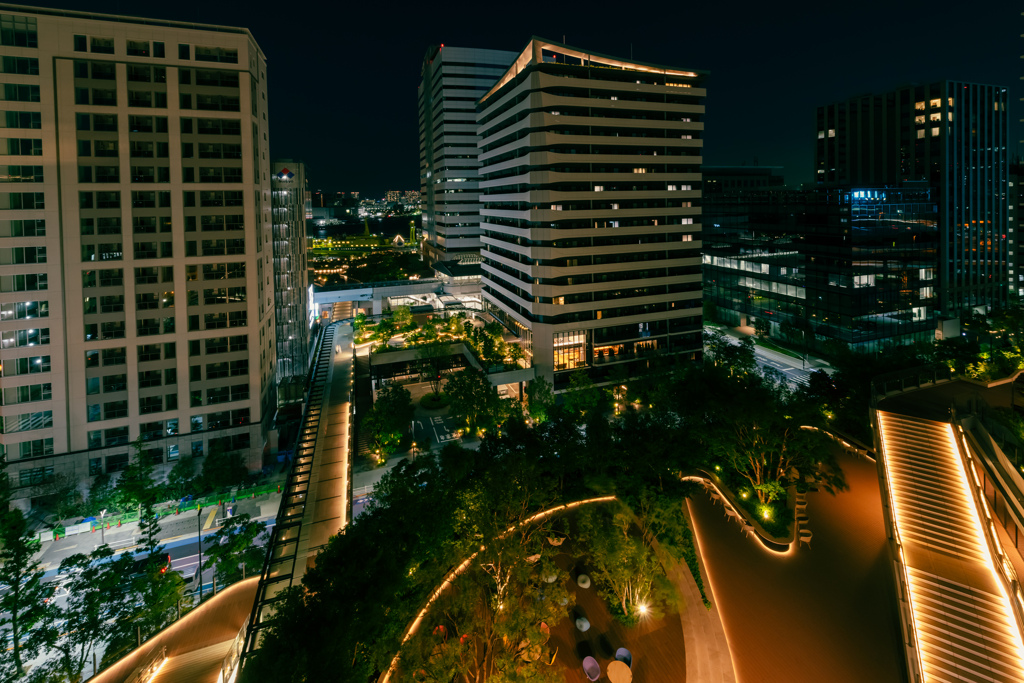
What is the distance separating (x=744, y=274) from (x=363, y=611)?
239 feet

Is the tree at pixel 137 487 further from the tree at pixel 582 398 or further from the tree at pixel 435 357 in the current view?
the tree at pixel 582 398

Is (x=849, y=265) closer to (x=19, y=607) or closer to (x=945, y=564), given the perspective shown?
(x=945, y=564)

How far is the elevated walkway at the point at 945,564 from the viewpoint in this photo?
15703mm

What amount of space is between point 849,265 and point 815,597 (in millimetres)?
48755

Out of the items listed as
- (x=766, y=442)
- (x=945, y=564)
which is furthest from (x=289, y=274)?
(x=945, y=564)

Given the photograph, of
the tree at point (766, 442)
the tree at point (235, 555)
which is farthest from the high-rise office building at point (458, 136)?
the tree at point (766, 442)

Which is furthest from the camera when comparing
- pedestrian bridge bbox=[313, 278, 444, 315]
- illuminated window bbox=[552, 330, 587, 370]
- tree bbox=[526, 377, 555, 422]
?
pedestrian bridge bbox=[313, 278, 444, 315]

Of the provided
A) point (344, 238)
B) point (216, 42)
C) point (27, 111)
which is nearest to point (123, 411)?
point (27, 111)

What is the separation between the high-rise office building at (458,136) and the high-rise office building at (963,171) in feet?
219

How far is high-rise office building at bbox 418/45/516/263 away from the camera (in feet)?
294

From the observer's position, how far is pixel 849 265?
184 feet

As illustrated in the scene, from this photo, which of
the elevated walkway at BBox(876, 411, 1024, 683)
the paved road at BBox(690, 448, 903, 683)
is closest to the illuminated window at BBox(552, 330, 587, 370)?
the paved road at BBox(690, 448, 903, 683)

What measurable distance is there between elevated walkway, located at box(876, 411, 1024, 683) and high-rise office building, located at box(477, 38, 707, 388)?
28.1 meters

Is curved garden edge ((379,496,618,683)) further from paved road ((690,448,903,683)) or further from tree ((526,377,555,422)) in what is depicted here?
tree ((526,377,555,422))
